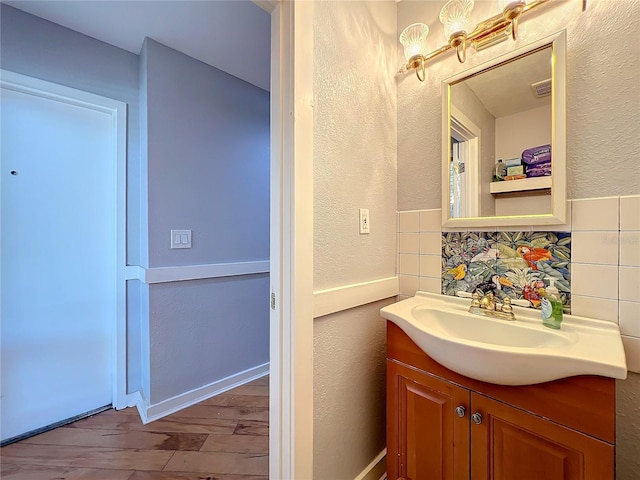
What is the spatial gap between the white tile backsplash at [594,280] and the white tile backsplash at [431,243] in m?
0.47

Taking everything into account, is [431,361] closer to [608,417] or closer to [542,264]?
[608,417]

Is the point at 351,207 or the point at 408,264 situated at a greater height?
the point at 351,207

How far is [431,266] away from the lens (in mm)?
1307

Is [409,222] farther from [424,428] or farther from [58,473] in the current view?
[58,473]

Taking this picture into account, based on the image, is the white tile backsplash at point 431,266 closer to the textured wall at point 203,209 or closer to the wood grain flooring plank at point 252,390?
the textured wall at point 203,209

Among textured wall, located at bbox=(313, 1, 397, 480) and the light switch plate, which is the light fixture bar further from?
the light switch plate

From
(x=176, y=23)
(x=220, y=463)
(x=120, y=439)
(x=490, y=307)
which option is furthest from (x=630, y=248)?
(x=120, y=439)

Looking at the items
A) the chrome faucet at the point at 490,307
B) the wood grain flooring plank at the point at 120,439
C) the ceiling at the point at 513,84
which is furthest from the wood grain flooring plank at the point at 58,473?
the ceiling at the point at 513,84

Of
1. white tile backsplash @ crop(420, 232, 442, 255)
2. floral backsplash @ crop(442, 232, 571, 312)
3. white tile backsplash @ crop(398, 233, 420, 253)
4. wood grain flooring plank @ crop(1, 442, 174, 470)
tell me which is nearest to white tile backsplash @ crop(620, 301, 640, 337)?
floral backsplash @ crop(442, 232, 571, 312)

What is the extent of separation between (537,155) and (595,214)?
278mm

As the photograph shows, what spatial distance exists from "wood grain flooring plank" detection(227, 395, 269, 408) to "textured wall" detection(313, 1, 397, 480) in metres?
0.94

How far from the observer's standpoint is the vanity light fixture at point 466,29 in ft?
3.18

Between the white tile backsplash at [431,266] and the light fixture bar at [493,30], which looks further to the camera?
the white tile backsplash at [431,266]

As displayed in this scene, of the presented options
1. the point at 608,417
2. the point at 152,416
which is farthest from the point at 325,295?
the point at 152,416
